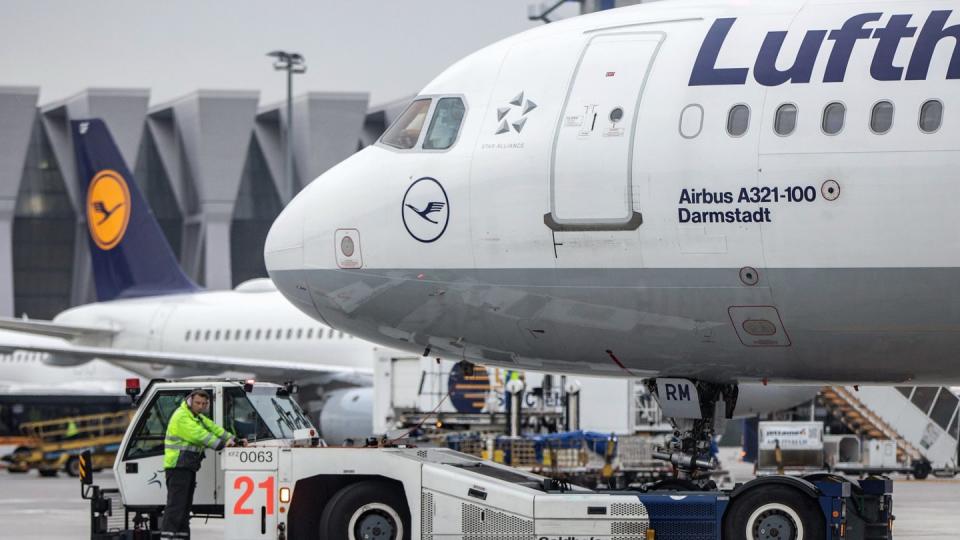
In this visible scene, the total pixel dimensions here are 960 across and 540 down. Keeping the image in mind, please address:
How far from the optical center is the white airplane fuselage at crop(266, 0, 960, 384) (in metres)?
9.56

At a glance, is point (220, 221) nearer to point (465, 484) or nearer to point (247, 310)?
point (247, 310)

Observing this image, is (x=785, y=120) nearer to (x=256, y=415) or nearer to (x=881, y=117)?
(x=881, y=117)

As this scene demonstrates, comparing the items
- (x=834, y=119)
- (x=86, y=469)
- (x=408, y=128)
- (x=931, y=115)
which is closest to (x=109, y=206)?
(x=86, y=469)

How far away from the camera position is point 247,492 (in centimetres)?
1084

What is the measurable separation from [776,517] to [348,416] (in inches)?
621

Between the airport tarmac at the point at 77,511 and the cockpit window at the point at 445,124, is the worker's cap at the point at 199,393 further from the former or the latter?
the cockpit window at the point at 445,124

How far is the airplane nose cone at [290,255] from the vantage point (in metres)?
11.3

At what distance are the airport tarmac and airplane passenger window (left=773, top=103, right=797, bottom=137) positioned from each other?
20.3 feet

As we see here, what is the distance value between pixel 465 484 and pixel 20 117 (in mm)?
51700

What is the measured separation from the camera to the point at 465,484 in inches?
411

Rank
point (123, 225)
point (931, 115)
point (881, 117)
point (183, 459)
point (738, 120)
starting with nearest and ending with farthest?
point (931, 115)
point (881, 117)
point (738, 120)
point (183, 459)
point (123, 225)

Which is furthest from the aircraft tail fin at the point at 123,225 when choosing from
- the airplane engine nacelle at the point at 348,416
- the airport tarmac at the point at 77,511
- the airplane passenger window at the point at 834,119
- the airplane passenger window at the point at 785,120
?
the airplane passenger window at the point at 834,119

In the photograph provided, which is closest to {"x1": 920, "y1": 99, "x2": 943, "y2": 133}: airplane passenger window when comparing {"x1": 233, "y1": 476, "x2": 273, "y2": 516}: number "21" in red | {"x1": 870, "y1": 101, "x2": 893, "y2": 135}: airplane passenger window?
{"x1": 870, "y1": 101, "x2": 893, "y2": 135}: airplane passenger window

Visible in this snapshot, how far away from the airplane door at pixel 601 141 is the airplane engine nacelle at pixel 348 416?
15028 mm
